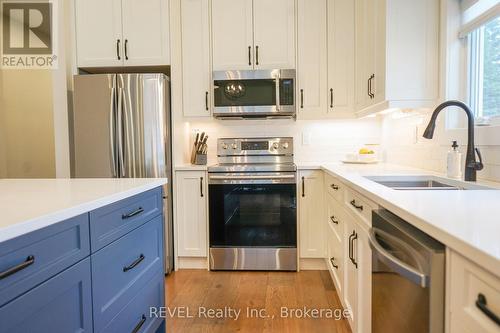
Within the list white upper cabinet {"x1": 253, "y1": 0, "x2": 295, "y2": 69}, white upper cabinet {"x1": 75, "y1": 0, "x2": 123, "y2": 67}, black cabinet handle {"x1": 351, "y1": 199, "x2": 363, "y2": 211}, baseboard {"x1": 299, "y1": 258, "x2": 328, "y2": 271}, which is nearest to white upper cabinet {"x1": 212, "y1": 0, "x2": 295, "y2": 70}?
white upper cabinet {"x1": 253, "y1": 0, "x2": 295, "y2": 69}

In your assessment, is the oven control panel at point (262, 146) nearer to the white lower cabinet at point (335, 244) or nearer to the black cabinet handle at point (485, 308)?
the white lower cabinet at point (335, 244)

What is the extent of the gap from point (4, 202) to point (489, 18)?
2260 millimetres

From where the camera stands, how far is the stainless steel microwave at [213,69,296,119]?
2648mm

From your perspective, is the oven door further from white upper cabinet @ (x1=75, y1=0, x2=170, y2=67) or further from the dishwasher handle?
the dishwasher handle

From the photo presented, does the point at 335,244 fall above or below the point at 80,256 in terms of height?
below

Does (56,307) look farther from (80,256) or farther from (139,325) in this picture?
(139,325)

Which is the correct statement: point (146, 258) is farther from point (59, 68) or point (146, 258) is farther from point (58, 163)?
point (59, 68)

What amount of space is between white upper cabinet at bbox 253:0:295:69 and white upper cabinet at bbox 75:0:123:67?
121 cm

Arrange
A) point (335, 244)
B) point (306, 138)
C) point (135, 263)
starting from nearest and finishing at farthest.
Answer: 1. point (135, 263)
2. point (335, 244)
3. point (306, 138)

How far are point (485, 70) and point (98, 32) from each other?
2906 millimetres

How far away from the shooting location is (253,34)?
8.85 ft

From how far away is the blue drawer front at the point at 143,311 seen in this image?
1.14m

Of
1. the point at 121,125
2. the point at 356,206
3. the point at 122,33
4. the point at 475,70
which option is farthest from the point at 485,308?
the point at 122,33

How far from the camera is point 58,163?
258cm
